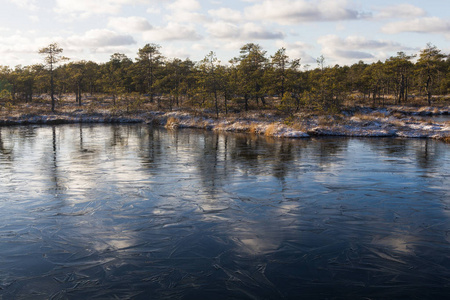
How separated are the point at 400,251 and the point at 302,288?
131 inches

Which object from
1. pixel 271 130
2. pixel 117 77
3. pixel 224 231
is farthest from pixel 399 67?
pixel 224 231

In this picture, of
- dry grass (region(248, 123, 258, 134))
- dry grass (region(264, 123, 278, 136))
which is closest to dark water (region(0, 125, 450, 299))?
dry grass (region(264, 123, 278, 136))

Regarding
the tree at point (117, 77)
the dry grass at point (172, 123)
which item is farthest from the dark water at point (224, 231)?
the tree at point (117, 77)

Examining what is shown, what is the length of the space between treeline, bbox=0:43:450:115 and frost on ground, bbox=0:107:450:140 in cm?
374

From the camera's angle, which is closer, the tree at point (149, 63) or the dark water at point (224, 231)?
the dark water at point (224, 231)

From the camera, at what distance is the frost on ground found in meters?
35.8

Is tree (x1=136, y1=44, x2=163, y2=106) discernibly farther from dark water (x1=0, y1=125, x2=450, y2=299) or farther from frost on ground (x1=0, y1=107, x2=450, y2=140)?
dark water (x1=0, y1=125, x2=450, y2=299)

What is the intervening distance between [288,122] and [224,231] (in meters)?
32.2

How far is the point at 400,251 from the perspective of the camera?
8.68 metres

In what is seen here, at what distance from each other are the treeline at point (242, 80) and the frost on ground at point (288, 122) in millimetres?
3741

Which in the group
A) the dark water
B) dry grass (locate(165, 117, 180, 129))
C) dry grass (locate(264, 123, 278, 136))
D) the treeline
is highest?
the treeline

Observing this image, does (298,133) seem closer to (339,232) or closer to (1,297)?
(339,232)

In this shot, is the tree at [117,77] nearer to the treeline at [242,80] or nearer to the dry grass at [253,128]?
the treeline at [242,80]

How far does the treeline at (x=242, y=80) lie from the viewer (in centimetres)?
5266
